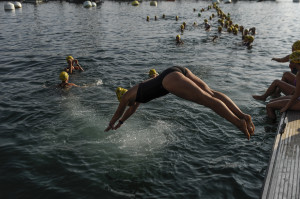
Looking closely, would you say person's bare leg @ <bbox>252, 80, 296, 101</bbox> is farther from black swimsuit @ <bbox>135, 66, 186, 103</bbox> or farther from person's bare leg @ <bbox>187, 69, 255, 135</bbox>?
black swimsuit @ <bbox>135, 66, 186, 103</bbox>

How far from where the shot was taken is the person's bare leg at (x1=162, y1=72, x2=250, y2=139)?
4715 millimetres

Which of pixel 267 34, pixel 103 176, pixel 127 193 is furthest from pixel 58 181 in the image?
pixel 267 34

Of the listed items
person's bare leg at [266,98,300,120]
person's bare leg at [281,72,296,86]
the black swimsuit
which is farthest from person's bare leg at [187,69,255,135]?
person's bare leg at [281,72,296,86]

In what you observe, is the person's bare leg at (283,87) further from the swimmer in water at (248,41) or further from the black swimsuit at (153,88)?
the swimmer in water at (248,41)

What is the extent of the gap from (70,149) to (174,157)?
324 centimetres

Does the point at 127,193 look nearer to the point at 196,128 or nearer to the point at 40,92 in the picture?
the point at 196,128

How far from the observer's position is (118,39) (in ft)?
87.8

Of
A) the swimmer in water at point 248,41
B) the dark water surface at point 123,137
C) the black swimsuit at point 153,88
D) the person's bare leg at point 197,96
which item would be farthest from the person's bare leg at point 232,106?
the swimmer in water at point 248,41

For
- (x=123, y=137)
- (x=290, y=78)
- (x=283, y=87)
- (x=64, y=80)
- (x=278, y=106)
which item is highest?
(x=290, y=78)

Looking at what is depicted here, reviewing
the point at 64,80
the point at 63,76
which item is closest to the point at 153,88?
the point at 63,76

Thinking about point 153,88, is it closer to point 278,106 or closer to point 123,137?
point 123,137

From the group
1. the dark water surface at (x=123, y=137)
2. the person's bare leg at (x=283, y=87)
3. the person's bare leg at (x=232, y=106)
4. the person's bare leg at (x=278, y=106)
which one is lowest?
the dark water surface at (x=123, y=137)

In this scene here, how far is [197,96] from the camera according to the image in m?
4.95

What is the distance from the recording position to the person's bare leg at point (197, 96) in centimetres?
471
